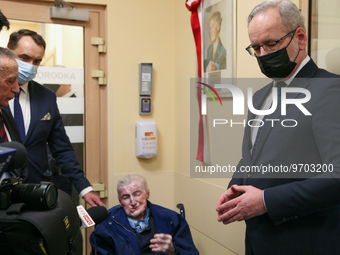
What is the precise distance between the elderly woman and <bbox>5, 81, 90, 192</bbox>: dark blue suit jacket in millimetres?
329

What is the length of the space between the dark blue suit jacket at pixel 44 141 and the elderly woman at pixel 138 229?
1.08 ft

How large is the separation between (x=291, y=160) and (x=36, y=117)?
1.42 metres

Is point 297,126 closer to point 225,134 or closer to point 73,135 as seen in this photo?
point 225,134

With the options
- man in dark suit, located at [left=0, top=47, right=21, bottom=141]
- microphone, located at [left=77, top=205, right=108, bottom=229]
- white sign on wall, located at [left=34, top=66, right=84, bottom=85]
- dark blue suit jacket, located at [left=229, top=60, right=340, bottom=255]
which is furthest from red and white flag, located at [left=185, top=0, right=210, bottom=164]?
man in dark suit, located at [left=0, top=47, right=21, bottom=141]

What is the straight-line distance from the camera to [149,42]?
10.1ft

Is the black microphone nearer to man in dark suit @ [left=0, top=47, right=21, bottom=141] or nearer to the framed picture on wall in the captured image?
man in dark suit @ [left=0, top=47, right=21, bottom=141]

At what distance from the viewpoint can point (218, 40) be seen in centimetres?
235

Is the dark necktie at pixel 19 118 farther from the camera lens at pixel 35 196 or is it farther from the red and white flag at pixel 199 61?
the red and white flag at pixel 199 61

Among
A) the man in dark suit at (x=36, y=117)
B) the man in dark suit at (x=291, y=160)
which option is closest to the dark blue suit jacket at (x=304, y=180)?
the man in dark suit at (x=291, y=160)

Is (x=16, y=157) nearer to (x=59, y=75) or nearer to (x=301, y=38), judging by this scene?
(x=301, y=38)

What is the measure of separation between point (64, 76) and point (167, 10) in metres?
1.15

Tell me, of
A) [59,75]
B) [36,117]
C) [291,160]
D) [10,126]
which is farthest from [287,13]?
[59,75]

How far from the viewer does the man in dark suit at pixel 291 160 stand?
1.10m

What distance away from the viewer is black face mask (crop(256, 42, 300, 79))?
1.28 meters
